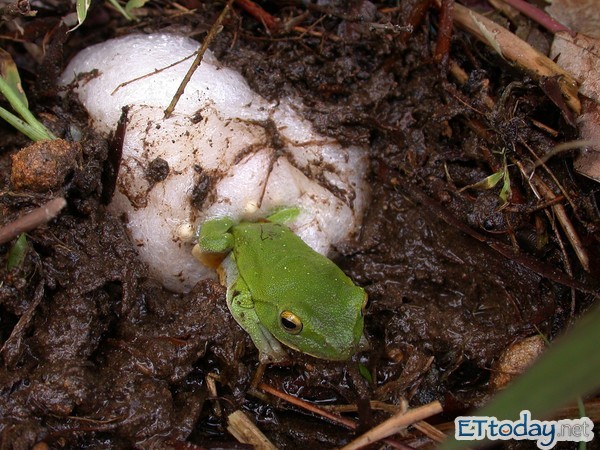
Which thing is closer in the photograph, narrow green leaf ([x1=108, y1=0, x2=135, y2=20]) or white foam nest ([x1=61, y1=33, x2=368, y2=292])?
white foam nest ([x1=61, y1=33, x2=368, y2=292])

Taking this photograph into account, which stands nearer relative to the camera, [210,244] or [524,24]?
[210,244]

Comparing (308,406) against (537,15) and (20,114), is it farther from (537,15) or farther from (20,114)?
(537,15)

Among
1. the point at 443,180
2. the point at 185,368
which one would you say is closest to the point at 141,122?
the point at 185,368

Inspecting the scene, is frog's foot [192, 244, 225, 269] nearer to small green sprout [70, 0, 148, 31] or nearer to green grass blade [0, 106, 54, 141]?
green grass blade [0, 106, 54, 141]

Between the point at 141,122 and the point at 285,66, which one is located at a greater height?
the point at 285,66

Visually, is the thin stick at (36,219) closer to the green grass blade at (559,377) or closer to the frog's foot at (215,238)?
the frog's foot at (215,238)

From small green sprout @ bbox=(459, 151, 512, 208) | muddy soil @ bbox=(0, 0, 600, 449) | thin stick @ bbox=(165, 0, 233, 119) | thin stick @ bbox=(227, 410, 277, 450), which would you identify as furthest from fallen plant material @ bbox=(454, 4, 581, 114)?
thin stick @ bbox=(227, 410, 277, 450)

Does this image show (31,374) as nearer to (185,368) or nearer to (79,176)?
(185,368)

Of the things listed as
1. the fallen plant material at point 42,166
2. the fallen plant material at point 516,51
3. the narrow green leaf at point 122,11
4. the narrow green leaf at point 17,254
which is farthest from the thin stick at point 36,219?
the fallen plant material at point 516,51
